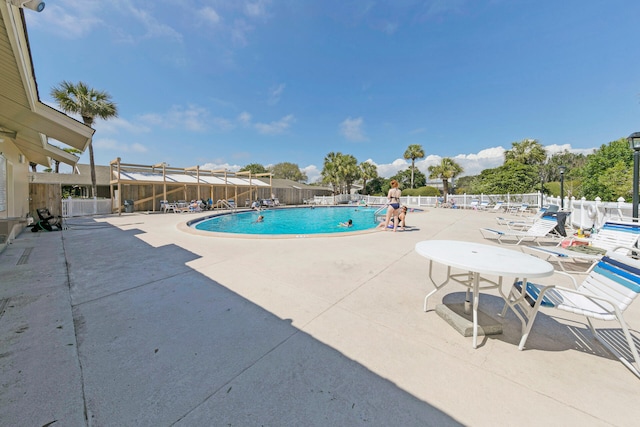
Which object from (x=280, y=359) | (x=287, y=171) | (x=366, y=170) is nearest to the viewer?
(x=280, y=359)

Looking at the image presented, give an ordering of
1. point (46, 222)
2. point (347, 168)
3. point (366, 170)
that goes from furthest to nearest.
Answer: point (366, 170), point (347, 168), point (46, 222)

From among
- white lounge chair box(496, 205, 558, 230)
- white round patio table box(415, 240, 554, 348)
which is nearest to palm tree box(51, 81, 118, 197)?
white round patio table box(415, 240, 554, 348)

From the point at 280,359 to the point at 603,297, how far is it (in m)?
2.76

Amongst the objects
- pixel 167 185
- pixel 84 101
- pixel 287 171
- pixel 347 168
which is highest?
pixel 287 171

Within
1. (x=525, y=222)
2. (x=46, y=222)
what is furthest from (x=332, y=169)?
(x=46, y=222)

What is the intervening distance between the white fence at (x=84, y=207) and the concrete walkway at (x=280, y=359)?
12.8 meters

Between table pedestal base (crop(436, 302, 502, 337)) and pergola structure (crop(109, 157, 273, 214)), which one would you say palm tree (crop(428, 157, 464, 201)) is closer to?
pergola structure (crop(109, 157, 273, 214))

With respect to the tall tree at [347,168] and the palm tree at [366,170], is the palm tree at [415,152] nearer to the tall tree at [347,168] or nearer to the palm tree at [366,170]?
the palm tree at [366,170]

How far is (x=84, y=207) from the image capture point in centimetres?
1370

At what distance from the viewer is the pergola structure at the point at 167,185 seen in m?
14.9

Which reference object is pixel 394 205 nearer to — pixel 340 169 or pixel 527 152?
pixel 340 169

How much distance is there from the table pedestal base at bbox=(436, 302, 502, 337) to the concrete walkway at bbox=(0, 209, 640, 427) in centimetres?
7

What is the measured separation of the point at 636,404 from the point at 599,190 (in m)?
28.4

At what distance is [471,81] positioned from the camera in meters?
19.3
